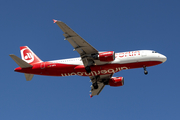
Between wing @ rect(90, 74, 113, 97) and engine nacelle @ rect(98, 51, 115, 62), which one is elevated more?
engine nacelle @ rect(98, 51, 115, 62)

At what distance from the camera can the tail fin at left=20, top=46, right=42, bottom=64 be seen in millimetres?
51844

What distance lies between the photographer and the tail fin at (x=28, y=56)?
51844 mm

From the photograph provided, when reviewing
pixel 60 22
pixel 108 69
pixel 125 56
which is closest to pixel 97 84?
pixel 108 69

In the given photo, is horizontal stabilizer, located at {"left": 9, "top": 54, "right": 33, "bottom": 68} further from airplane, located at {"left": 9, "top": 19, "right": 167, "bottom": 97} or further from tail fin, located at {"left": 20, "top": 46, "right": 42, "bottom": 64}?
tail fin, located at {"left": 20, "top": 46, "right": 42, "bottom": 64}

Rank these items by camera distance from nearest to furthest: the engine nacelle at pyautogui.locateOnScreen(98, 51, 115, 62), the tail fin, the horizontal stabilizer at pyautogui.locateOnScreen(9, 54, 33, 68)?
the engine nacelle at pyautogui.locateOnScreen(98, 51, 115, 62), the horizontal stabilizer at pyautogui.locateOnScreen(9, 54, 33, 68), the tail fin

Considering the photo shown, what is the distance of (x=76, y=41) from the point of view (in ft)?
144

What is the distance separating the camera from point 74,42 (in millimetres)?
44125

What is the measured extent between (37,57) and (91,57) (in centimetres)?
1258

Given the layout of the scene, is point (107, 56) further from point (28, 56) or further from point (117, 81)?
point (28, 56)

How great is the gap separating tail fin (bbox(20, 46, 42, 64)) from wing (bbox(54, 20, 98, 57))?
10781 millimetres

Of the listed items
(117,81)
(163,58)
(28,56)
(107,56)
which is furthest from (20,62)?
(163,58)

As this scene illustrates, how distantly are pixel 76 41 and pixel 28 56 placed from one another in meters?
13.8

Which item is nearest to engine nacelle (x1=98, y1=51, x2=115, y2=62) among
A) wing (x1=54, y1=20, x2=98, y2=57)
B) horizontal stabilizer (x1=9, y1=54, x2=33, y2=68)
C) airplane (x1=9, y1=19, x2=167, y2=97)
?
airplane (x1=9, y1=19, x2=167, y2=97)

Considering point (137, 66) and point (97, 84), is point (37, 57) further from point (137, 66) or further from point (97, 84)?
point (137, 66)
